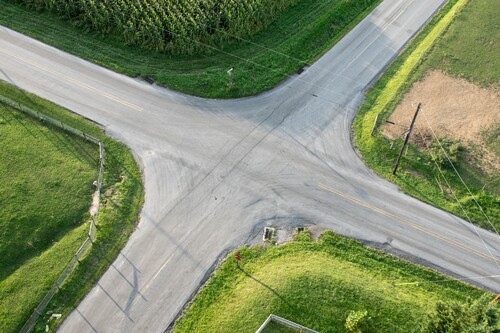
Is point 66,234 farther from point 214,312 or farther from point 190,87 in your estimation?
point 190,87

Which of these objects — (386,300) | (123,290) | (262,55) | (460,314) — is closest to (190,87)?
(262,55)

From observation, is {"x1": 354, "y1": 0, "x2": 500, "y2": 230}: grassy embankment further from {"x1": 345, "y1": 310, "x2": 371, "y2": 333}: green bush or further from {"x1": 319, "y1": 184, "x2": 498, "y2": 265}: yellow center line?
{"x1": 345, "y1": 310, "x2": 371, "y2": 333}: green bush

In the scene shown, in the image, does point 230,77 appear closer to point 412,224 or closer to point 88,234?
point 88,234

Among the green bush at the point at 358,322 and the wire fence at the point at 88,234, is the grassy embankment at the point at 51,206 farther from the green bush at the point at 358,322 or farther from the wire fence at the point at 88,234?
the green bush at the point at 358,322

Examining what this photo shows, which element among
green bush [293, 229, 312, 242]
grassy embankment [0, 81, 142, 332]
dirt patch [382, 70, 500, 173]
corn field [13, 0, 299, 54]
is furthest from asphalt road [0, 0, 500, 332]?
corn field [13, 0, 299, 54]

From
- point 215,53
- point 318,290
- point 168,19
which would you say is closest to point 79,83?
point 168,19
